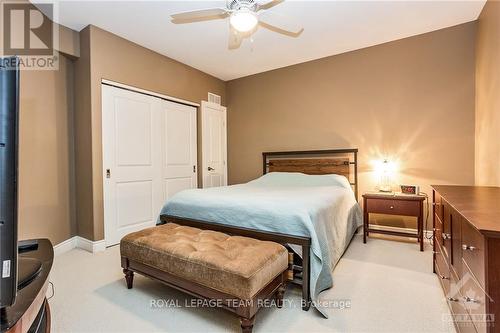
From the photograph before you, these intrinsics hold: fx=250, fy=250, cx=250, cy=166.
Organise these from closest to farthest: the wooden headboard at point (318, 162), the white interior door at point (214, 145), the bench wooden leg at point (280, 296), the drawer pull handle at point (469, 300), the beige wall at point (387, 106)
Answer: the drawer pull handle at point (469, 300)
the bench wooden leg at point (280, 296)
the beige wall at point (387, 106)
the wooden headboard at point (318, 162)
the white interior door at point (214, 145)

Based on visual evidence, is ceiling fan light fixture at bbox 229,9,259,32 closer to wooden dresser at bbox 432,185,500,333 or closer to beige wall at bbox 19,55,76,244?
wooden dresser at bbox 432,185,500,333

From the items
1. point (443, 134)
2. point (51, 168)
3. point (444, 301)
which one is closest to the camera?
point (444, 301)

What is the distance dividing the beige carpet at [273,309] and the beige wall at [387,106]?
145cm

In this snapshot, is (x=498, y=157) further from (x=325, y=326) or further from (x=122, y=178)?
(x=122, y=178)

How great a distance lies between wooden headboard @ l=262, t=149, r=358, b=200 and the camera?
3.72 metres

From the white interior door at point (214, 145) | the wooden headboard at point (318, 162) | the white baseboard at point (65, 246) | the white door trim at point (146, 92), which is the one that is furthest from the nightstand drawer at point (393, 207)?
the white baseboard at point (65, 246)

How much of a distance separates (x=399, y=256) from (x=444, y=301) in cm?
→ 89

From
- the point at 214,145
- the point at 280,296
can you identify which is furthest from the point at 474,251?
the point at 214,145

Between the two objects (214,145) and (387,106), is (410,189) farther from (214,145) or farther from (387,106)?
(214,145)

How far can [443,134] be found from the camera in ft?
10.4

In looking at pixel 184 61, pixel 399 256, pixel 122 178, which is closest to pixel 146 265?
pixel 122 178

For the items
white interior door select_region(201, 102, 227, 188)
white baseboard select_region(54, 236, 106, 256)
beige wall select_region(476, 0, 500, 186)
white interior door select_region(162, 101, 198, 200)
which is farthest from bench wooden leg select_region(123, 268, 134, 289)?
A: beige wall select_region(476, 0, 500, 186)

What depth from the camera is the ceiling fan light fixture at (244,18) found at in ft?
6.89

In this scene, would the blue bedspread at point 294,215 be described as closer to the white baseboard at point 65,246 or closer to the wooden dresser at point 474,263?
the wooden dresser at point 474,263
